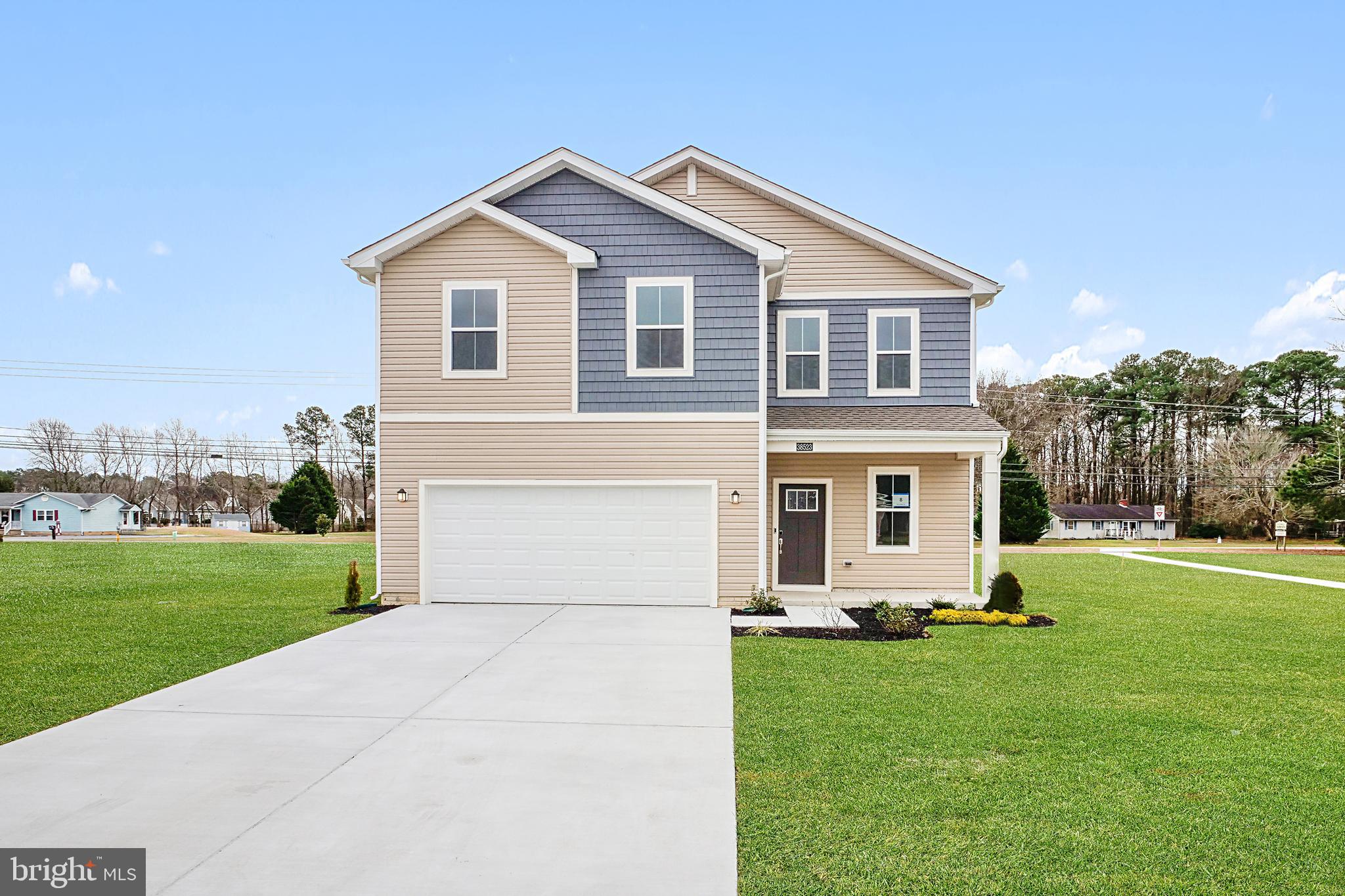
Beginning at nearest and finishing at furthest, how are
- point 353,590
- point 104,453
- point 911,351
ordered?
point 353,590, point 911,351, point 104,453

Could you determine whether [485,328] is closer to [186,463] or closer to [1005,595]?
[1005,595]

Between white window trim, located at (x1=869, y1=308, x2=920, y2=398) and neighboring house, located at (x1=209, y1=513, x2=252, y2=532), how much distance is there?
58.7 m

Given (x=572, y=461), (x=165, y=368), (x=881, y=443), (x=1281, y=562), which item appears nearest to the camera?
(x=572, y=461)

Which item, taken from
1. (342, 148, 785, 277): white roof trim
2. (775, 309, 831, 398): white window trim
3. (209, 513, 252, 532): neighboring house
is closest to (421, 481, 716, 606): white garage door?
(775, 309, 831, 398): white window trim

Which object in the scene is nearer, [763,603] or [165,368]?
[763,603]

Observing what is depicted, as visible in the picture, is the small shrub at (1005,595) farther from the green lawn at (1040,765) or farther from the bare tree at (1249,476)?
the bare tree at (1249,476)

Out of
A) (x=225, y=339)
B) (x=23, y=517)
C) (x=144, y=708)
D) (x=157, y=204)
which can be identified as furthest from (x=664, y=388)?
(x=23, y=517)

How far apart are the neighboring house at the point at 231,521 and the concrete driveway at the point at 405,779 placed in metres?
60.0

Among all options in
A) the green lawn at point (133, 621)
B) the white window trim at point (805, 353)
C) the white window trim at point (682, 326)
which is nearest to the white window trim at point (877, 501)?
the white window trim at point (805, 353)

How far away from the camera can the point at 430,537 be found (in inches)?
496

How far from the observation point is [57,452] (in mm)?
62531

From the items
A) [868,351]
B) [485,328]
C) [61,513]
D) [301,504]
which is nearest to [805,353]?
[868,351]

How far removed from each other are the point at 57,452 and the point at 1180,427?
80814mm

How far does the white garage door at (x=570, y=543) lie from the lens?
12336mm
